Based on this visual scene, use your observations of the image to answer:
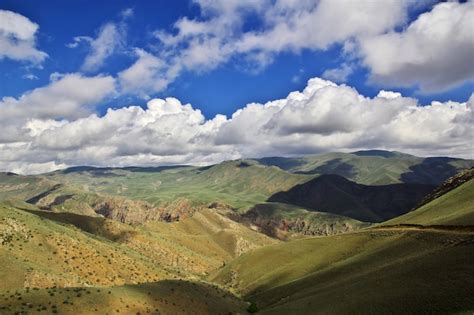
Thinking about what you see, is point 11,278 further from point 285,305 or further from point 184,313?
point 285,305

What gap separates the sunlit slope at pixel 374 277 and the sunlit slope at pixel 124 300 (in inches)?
338

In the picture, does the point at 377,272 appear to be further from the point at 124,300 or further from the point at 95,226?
the point at 95,226

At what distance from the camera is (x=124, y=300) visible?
53375mm

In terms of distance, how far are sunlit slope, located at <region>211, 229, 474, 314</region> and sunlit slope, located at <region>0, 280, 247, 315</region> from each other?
858 centimetres

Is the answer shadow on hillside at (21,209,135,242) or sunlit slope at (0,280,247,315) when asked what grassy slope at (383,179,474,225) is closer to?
sunlit slope at (0,280,247,315)

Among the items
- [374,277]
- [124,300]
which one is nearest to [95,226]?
[124,300]

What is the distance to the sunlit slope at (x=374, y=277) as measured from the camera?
40.0m

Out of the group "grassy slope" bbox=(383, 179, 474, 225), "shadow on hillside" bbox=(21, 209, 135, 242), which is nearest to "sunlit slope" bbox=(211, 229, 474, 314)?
"grassy slope" bbox=(383, 179, 474, 225)

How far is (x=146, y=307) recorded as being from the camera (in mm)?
54438

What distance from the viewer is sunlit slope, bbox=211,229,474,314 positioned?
40.0m

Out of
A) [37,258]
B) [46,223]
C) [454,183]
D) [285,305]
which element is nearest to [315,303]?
[285,305]

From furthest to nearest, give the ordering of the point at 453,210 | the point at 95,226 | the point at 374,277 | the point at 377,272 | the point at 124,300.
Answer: the point at 95,226
the point at 453,210
the point at 377,272
the point at 374,277
the point at 124,300

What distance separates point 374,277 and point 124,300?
31635 millimetres

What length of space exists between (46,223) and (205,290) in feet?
178
